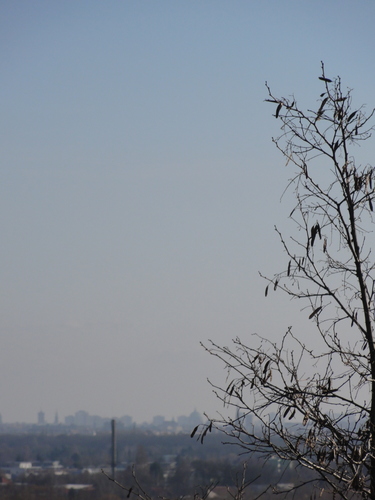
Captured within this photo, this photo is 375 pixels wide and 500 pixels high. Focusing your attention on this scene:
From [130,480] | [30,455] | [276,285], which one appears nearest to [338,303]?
[276,285]

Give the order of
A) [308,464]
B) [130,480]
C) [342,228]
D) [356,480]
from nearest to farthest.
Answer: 1. [356,480]
2. [308,464]
3. [342,228]
4. [130,480]

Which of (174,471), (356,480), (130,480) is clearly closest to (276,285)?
(356,480)

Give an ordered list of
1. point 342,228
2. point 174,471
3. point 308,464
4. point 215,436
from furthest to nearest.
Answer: point 215,436
point 174,471
point 342,228
point 308,464

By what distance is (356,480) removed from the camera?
4102 mm

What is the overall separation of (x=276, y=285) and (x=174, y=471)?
149 ft

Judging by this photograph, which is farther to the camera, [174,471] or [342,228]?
[174,471]

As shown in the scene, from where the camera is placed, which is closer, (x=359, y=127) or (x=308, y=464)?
(x=308, y=464)

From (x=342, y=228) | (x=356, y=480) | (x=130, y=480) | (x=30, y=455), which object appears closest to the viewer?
(x=356, y=480)

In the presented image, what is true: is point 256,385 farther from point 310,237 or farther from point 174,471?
point 174,471

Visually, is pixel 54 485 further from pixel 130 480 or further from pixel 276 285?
pixel 276 285

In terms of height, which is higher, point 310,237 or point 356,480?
point 310,237

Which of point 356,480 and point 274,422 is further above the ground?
point 274,422

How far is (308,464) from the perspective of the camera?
443 cm

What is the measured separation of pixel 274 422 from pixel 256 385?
0.73ft
